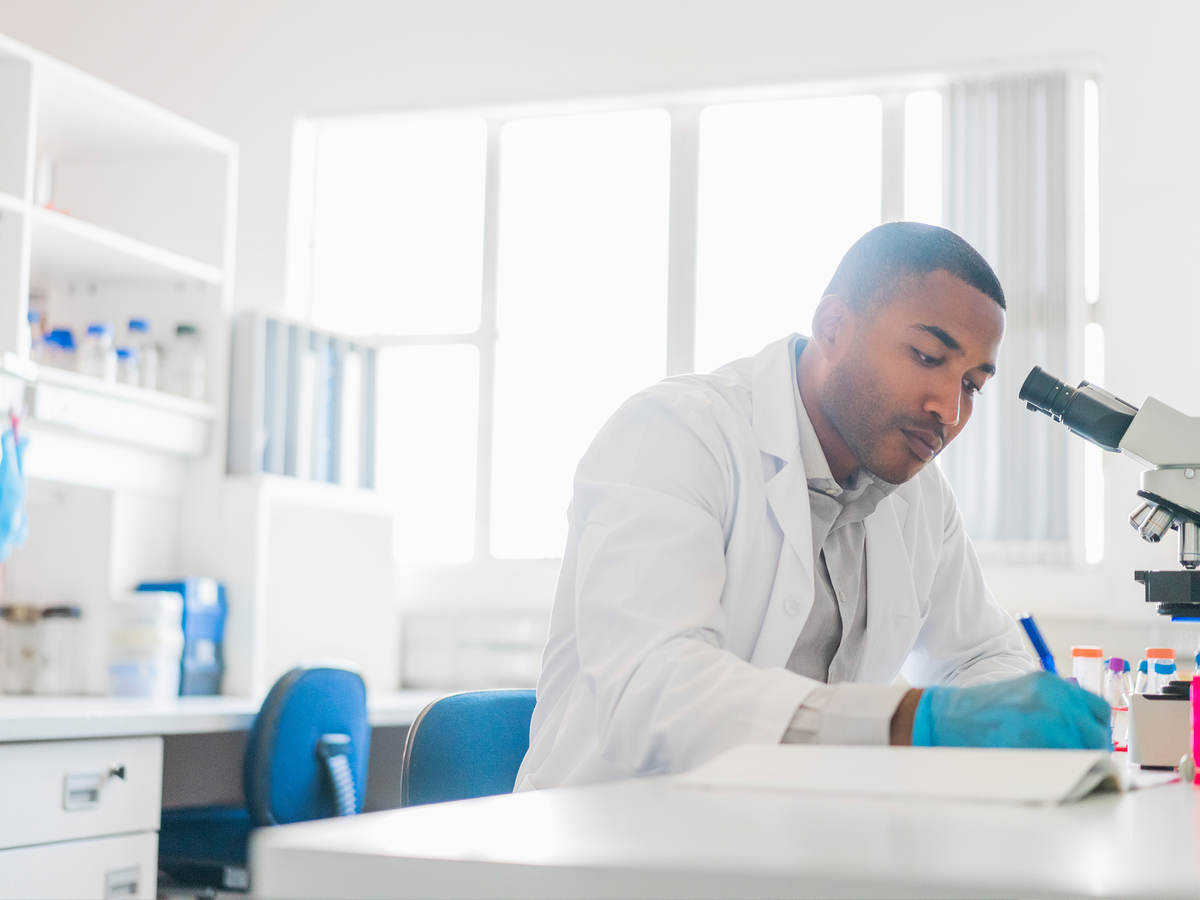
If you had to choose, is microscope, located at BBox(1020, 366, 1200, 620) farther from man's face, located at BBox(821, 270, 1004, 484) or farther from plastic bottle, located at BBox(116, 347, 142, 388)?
plastic bottle, located at BBox(116, 347, 142, 388)

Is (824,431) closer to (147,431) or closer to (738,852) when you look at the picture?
(738,852)

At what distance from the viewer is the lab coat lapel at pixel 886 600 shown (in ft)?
5.03

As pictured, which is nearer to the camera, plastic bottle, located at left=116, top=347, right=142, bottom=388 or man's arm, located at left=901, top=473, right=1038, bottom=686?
man's arm, located at left=901, top=473, right=1038, bottom=686

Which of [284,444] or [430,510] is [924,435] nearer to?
[284,444]

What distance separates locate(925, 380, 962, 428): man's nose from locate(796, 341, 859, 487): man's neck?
0.13 meters

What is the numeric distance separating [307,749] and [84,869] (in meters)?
0.45

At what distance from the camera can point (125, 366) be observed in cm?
309

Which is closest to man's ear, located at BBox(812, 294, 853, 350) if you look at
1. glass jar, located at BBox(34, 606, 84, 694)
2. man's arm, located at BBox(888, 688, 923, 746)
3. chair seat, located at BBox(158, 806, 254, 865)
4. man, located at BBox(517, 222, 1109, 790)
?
man, located at BBox(517, 222, 1109, 790)

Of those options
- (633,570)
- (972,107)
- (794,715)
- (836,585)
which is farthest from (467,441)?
(794,715)

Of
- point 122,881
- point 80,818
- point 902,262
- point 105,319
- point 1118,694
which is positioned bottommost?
point 122,881

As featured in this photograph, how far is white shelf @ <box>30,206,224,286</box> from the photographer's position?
9.65 feet

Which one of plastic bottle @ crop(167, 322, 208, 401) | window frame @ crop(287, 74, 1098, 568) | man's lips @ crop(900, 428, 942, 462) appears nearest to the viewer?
man's lips @ crop(900, 428, 942, 462)

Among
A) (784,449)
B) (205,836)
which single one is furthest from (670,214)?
(784,449)

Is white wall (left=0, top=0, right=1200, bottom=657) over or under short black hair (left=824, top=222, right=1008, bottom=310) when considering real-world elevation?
over
